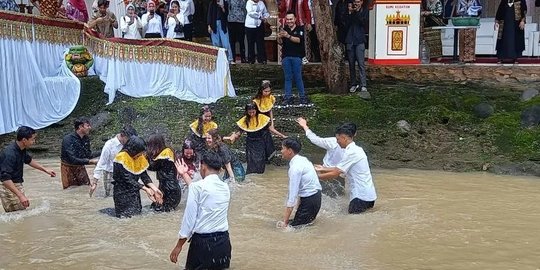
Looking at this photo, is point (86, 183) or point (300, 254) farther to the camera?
point (86, 183)

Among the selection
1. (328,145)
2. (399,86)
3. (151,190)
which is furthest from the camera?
(399,86)

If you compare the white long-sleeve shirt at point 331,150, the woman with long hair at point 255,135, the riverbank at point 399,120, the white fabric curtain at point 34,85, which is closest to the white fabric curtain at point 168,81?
the riverbank at point 399,120

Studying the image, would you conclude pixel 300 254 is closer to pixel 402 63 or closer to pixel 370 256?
pixel 370 256

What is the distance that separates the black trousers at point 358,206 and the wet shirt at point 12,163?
4.36m

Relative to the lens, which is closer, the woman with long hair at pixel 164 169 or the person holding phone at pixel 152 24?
the woman with long hair at pixel 164 169

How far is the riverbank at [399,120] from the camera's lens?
12359 mm

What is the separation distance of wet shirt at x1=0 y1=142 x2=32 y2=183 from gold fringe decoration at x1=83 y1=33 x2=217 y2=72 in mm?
6333

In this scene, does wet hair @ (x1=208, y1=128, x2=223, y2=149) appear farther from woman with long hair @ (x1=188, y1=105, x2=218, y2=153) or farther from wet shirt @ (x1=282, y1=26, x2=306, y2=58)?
wet shirt @ (x1=282, y1=26, x2=306, y2=58)

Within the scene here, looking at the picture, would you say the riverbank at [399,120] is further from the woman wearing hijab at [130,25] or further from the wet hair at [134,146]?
the wet hair at [134,146]

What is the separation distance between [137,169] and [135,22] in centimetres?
797

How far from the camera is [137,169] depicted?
8.86 metres

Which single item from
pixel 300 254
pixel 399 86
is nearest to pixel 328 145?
pixel 300 254

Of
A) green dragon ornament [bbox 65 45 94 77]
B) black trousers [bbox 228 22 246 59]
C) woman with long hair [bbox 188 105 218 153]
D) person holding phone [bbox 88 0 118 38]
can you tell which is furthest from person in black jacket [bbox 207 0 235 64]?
woman with long hair [bbox 188 105 218 153]

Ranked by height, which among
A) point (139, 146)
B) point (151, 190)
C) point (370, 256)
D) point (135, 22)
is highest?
point (135, 22)
